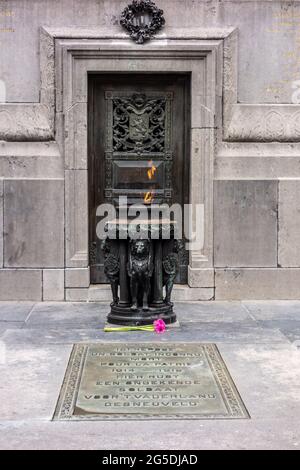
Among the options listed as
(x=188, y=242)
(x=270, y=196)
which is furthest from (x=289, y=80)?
(x=188, y=242)

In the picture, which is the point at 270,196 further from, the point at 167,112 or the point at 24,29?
the point at 24,29

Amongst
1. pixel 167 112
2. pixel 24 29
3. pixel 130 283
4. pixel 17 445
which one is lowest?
pixel 17 445

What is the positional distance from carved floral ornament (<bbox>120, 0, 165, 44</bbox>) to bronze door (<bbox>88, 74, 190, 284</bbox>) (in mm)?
548

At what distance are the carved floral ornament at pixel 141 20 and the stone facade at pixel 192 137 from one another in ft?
0.38

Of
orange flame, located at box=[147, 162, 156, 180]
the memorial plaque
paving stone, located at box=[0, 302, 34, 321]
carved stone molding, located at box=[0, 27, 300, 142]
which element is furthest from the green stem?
carved stone molding, located at box=[0, 27, 300, 142]

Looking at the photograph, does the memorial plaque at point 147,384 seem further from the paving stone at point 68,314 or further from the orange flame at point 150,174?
the orange flame at point 150,174

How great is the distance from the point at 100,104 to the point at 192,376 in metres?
4.90

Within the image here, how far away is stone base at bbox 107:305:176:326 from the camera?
8625 mm

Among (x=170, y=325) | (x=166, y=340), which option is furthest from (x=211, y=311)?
(x=166, y=340)

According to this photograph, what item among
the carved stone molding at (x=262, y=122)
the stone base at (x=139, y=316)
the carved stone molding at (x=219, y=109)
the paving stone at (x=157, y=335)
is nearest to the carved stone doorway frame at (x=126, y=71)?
the carved stone molding at (x=219, y=109)

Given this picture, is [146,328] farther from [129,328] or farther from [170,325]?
[170,325]

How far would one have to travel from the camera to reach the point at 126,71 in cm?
1016

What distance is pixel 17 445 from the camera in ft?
16.5
